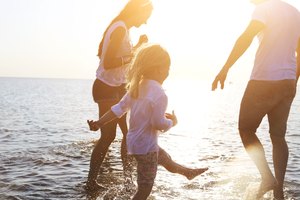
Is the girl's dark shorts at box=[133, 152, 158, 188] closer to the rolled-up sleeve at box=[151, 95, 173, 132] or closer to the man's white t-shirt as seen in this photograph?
the rolled-up sleeve at box=[151, 95, 173, 132]

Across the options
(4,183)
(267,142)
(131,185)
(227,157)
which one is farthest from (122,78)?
(267,142)

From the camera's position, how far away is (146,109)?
3898mm

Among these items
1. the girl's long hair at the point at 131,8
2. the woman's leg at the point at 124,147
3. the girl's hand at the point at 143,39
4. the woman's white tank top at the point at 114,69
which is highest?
the girl's long hair at the point at 131,8

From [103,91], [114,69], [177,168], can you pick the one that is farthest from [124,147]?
[177,168]

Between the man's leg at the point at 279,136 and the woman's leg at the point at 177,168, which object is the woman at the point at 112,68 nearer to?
the woman's leg at the point at 177,168

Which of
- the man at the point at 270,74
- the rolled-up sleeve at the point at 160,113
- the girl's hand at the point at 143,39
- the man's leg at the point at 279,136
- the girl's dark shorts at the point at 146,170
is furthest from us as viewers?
the girl's hand at the point at 143,39

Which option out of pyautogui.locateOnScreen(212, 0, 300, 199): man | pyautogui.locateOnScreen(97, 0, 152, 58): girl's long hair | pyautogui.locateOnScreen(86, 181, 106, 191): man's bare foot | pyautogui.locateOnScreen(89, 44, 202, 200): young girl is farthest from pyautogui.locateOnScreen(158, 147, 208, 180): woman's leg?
pyautogui.locateOnScreen(97, 0, 152, 58): girl's long hair

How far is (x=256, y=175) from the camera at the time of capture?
682 centimetres

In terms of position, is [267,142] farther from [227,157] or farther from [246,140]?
[246,140]

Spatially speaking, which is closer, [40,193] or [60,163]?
[40,193]

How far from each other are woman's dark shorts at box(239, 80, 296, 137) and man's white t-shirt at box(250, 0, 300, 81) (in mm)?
95

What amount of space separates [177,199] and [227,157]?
3633 mm

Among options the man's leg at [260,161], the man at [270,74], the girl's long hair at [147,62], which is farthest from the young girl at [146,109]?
the man's leg at [260,161]

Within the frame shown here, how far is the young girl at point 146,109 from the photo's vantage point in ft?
12.6
